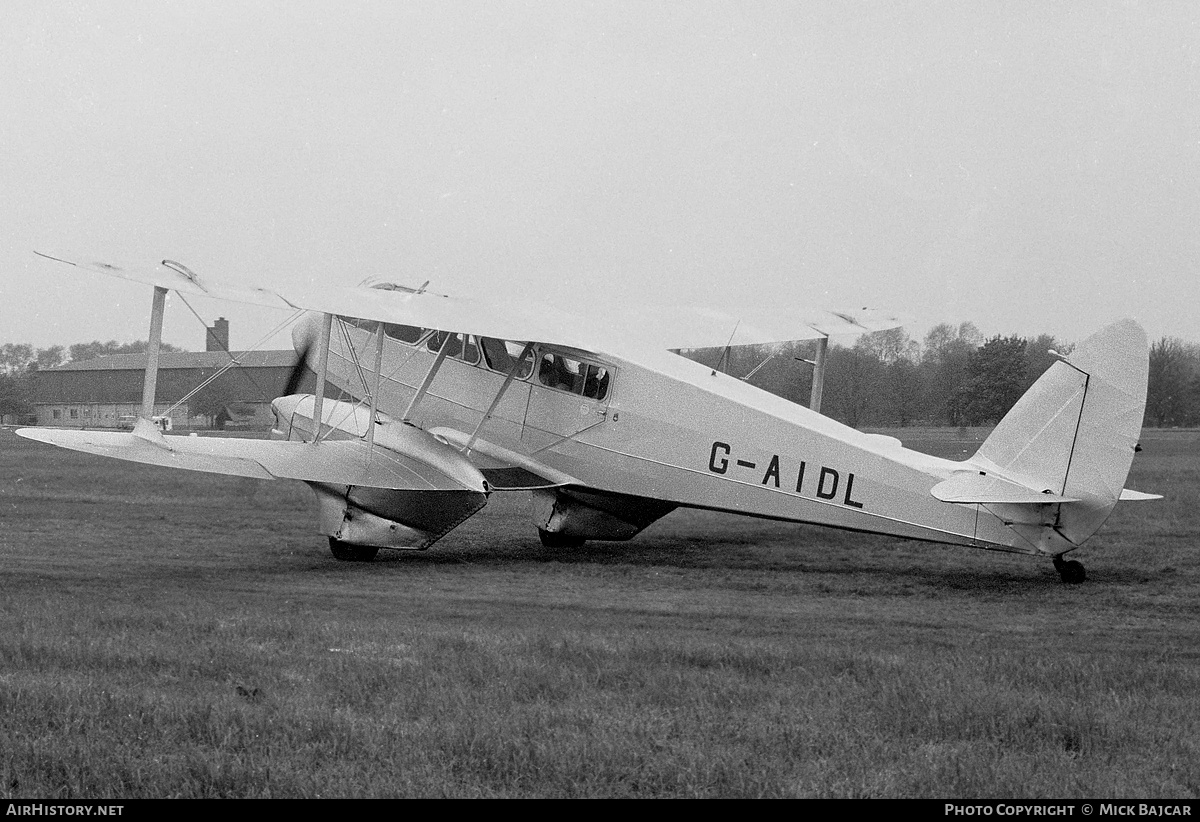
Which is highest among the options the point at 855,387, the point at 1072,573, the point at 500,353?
the point at 855,387

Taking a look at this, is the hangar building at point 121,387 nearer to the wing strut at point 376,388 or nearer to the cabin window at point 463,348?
the cabin window at point 463,348

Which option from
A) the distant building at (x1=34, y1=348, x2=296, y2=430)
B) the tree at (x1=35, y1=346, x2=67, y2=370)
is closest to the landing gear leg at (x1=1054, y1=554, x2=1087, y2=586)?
the distant building at (x1=34, y1=348, x2=296, y2=430)

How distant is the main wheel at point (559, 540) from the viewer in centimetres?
1453

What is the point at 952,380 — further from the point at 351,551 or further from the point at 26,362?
the point at 26,362

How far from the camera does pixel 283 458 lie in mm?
12586

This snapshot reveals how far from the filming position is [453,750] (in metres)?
5.08

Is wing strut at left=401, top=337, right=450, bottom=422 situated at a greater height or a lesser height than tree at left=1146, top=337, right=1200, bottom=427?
lesser

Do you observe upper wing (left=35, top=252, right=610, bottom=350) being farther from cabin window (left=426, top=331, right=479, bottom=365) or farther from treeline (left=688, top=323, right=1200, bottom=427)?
treeline (left=688, top=323, right=1200, bottom=427)

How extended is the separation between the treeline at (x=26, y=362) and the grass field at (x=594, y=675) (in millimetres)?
45029

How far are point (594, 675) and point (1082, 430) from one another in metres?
5.74

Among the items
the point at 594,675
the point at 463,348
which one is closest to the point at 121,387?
the point at 463,348

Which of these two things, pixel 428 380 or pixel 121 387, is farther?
pixel 121 387

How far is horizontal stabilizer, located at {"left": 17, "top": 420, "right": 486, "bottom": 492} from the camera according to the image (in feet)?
38.9

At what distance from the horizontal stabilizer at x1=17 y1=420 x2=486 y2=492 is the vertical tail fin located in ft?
18.3
